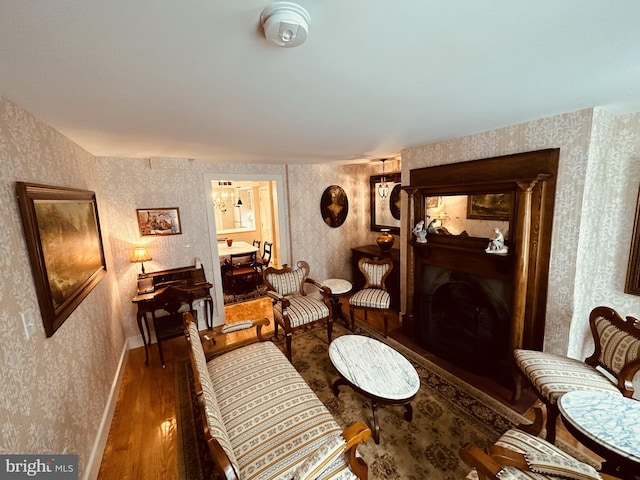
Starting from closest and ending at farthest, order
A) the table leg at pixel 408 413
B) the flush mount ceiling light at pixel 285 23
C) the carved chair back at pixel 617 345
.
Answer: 1. the flush mount ceiling light at pixel 285 23
2. the carved chair back at pixel 617 345
3. the table leg at pixel 408 413

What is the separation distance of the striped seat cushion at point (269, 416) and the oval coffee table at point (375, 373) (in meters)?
0.36

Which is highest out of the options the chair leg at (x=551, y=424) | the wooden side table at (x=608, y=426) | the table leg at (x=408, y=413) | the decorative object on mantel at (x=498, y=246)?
the decorative object on mantel at (x=498, y=246)

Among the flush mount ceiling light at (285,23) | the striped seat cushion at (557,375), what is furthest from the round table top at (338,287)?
the flush mount ceiling light at (285,23)

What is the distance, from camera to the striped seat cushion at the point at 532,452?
40.9 inches

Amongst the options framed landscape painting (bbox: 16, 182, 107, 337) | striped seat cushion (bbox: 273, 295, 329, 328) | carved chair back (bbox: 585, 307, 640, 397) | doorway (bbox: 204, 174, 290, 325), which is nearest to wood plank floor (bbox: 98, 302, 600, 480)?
carved chair back (bbox: 585, 307, 640, 397)

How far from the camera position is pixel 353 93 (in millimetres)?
1394

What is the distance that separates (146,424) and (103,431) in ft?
0.91

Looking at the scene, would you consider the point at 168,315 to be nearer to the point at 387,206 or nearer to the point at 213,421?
the point at 213,421

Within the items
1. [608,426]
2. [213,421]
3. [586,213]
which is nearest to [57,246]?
[213,421]

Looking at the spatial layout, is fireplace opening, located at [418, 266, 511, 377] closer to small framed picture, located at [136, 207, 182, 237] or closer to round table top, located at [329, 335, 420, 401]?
round table top, located at [329, 335, 420, 401]

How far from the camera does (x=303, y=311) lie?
116 inches

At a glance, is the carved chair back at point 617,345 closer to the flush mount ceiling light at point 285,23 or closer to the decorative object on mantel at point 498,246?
the decorative object on mantel at point 498,246

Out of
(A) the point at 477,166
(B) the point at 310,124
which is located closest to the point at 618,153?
(A) the point at 477,166

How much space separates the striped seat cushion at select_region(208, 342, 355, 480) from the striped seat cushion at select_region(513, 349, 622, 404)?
4.63ft
